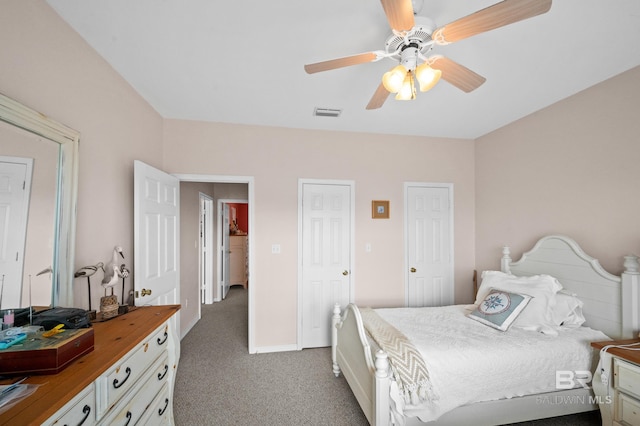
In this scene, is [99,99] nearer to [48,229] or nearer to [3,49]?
[3,49]

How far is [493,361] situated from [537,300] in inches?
32.9

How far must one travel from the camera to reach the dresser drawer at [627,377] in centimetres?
157

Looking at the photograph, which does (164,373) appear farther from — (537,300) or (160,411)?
(537,300)

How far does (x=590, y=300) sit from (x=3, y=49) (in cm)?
407

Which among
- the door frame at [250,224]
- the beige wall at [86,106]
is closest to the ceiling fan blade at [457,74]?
the beige wall at [86,106]

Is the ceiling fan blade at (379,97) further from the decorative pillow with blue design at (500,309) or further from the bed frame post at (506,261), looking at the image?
the bed frame post at (506,261)

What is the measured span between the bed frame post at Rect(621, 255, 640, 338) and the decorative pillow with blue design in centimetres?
58

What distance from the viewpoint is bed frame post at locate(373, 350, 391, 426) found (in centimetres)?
162

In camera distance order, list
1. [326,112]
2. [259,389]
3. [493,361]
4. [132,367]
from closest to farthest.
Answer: [132,367]
[493,361]
[259,389]
[326,112]

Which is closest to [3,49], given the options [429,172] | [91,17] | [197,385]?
[91,17]

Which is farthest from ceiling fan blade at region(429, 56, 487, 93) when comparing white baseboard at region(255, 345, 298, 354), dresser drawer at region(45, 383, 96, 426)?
white baseboard at region(255, 345, 298, 354)

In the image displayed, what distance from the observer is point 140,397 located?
140 cm

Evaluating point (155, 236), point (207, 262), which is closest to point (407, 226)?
point (155, 236)

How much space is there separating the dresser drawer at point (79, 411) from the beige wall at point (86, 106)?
0.93 meters
